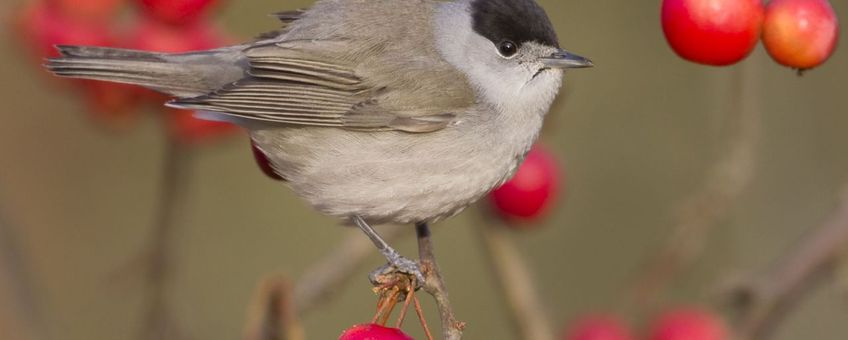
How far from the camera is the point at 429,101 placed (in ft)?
13.3

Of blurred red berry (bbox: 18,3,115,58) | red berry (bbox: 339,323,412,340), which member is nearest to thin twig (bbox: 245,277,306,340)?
red berry (bbox: 339,323,412,340)

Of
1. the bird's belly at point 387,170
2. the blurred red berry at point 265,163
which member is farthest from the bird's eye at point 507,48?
the blurred red berry at point 265,163

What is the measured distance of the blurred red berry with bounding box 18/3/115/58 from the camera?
4273mm

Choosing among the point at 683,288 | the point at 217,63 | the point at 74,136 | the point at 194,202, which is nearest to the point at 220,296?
the point at 194,202

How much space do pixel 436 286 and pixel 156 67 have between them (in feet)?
4.60

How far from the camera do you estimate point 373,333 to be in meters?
2.87

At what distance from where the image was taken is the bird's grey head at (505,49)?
396 cm

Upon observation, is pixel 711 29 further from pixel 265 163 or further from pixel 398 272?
pixel 265 163

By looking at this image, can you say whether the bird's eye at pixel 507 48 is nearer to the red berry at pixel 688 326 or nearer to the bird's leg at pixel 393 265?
the bird's leg at pixel 393 265

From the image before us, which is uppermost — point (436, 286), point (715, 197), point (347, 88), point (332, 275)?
point (347, 88)

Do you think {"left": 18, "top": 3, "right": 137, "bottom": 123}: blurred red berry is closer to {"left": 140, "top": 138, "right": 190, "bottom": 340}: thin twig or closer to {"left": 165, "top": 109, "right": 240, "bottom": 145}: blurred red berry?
{"left": 165, "top": 109, "right": 240, "bottom": 145}: blurred red berry

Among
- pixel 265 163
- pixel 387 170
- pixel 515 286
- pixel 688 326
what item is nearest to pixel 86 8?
pixel 265 163

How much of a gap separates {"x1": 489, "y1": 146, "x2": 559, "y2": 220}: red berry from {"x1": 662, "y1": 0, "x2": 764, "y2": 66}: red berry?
4.08ft

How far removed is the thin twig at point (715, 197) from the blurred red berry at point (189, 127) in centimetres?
169
